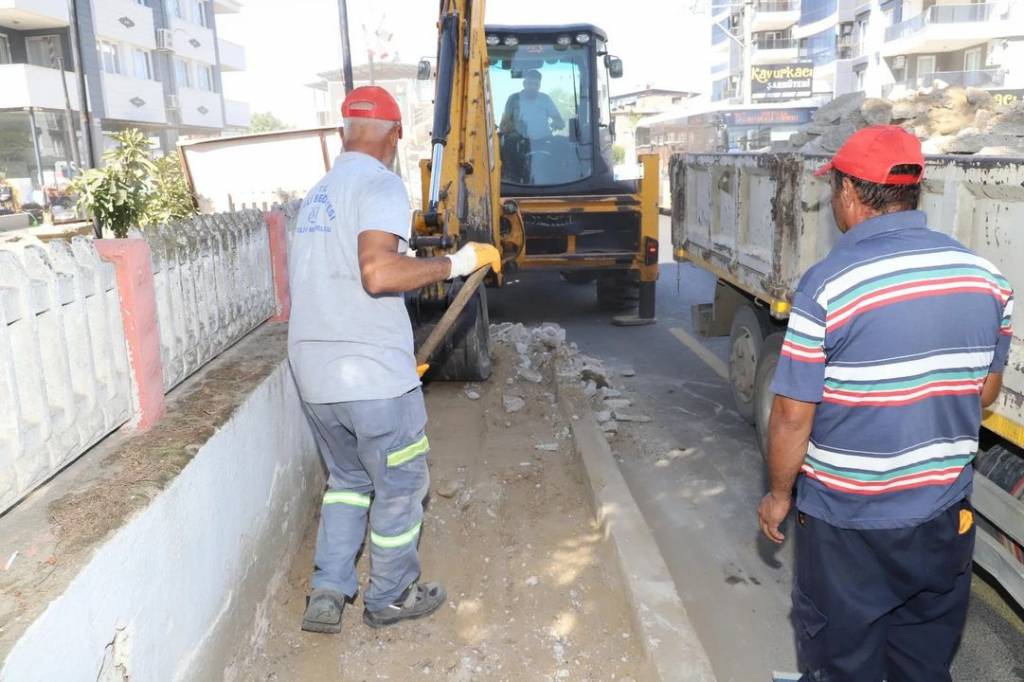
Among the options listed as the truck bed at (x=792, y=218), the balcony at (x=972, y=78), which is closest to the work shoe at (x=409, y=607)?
the truck bed at (x=792, y=218)

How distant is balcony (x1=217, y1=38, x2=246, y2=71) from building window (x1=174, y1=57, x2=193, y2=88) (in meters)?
3.52

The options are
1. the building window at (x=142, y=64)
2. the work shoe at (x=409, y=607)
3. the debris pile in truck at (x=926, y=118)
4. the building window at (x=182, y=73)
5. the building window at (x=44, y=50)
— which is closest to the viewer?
the work shoe at (x=409, y=607)

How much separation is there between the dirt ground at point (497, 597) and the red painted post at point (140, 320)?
1010 mm

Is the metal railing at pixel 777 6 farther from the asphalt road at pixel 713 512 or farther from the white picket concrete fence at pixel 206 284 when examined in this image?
the white picket concrete fence at pixel 206 284

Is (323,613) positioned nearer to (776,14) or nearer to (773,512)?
(773,512)


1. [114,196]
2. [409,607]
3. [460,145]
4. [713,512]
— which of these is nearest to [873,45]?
[114,196]

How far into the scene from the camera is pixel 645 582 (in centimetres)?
346

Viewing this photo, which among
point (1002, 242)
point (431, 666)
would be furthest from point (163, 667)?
point (1002, 242)

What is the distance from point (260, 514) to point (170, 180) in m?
15.8

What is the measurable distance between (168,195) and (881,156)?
15951 millimetres

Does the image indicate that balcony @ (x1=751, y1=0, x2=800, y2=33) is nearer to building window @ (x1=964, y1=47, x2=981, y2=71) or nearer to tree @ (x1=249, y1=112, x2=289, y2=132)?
building window @ (x1=964, y1=47, x2=981, y2=71)

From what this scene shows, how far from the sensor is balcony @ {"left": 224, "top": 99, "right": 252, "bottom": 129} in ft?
154

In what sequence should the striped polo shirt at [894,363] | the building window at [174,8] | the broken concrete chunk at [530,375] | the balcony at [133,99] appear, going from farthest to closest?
the building window at [174,8] → the balcony at [133,99] → the broken concrete chunk at [530,375] → the striped polo shirt at [894,363]

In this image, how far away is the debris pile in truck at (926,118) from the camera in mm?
7621
